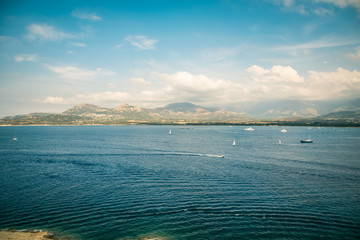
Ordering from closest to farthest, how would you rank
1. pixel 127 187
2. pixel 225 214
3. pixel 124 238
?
pixel 124 238
pixel 225 214
pixel 127 187

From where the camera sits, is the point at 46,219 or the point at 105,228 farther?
the point at 46,219

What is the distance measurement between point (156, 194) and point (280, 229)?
23.1 metres

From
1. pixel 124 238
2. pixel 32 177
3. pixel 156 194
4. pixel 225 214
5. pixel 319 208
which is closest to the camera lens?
pixel 124 238

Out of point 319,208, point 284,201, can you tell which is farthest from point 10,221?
point 319,208

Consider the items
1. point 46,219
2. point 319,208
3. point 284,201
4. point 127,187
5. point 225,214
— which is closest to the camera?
point 46,219

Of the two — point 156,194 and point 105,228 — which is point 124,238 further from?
point 156,194

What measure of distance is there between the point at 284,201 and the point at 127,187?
31.5m

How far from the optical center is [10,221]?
3203cm

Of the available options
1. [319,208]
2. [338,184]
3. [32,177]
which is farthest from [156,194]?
[338,184]

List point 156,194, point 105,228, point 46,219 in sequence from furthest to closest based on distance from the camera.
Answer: point 156,194, point 46,219, point 105,228

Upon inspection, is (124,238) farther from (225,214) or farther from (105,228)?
(225,214)

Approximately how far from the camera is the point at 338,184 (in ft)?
171

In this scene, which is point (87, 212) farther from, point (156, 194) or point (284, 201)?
point (284, 201)

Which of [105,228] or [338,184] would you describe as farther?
[338,184]
